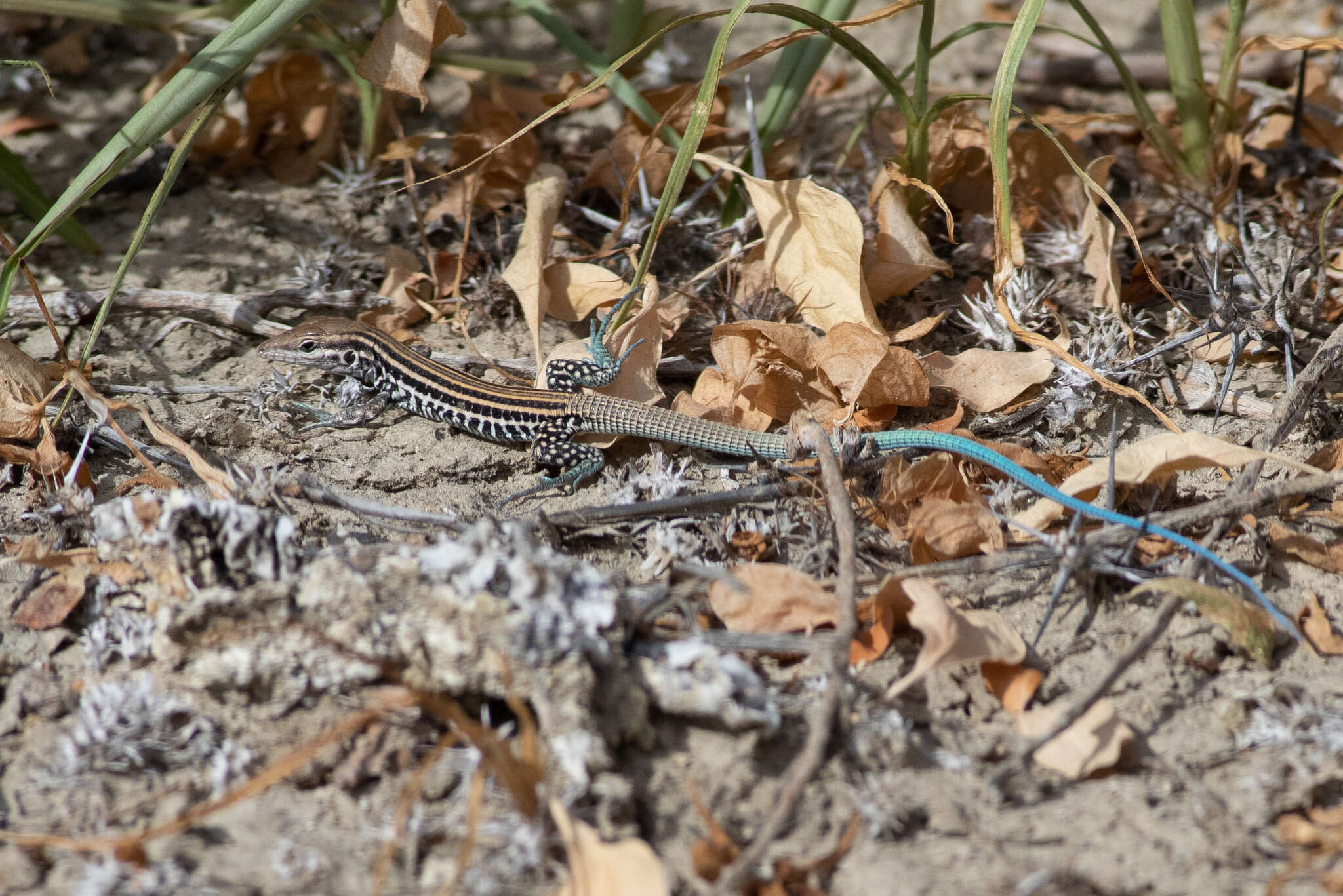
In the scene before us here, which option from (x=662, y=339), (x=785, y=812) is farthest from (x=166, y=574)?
(x=662, y=339)

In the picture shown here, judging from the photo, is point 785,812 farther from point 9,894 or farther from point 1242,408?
point 1242,408

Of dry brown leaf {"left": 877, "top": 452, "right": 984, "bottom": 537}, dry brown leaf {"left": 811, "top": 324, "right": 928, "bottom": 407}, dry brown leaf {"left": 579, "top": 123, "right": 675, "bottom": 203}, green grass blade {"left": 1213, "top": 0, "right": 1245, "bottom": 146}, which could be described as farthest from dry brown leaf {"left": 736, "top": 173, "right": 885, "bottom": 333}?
green grass blade {"left": 1213, "top": 0, "right": 1245, "bottom": 146}

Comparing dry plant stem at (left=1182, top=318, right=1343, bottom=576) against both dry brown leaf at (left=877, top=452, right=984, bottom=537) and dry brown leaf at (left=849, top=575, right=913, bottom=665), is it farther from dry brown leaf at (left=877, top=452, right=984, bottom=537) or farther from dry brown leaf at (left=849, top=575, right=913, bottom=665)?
dry brown leaf at (left=849, top=575, right=913, bottom=665)

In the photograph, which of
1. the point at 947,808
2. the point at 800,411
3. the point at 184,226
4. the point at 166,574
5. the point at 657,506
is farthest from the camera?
the point at 184,226

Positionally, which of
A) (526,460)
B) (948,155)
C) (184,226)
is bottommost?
(526,460)

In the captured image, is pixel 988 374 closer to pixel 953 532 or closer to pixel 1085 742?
pixel 953 532

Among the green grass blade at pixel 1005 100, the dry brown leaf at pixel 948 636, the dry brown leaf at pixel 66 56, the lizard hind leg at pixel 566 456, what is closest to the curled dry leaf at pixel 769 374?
the lizard hind leg at pixel 566 456
